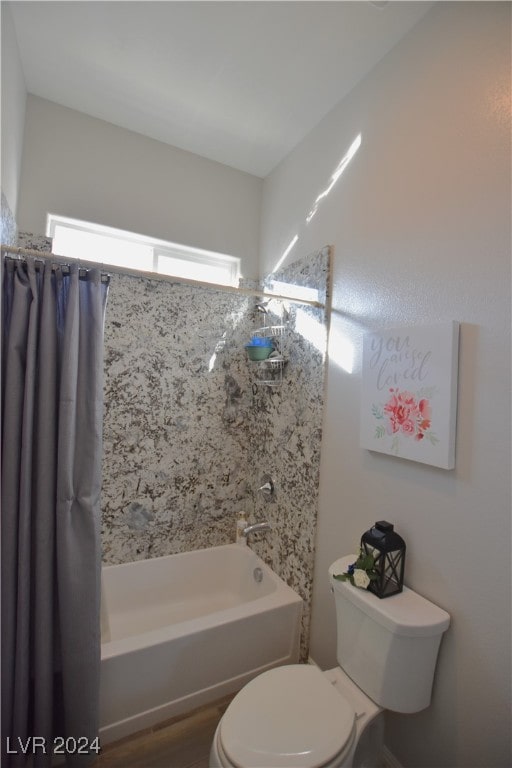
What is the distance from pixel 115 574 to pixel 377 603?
5.08 feet

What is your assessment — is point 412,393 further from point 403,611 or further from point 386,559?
point 403,611

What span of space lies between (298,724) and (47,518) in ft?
3.53

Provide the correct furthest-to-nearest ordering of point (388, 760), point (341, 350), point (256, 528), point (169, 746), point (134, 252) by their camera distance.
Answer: point (134, 252) < point (256, 528) < point (341, 350) < point (169, 746) < point (388, 760)

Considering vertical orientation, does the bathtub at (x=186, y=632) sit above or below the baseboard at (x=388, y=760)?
above

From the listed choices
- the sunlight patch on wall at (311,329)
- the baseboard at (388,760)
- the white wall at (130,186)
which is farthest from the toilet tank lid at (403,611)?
the white wall at (130,186)

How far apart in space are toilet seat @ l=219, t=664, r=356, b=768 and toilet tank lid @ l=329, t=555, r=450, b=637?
→ 0.30 metres

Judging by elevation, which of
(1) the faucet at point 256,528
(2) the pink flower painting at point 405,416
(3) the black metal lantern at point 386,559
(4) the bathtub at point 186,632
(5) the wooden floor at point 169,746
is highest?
(2) the pink flower painting at point 405,416

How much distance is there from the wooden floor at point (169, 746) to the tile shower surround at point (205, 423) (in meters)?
0.58

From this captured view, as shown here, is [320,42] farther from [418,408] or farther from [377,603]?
[377,603]

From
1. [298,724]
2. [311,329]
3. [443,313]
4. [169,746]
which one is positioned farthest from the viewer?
[311,329]

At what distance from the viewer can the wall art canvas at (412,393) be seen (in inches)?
45.5

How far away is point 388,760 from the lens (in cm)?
133

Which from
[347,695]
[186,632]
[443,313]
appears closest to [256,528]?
[186,632]

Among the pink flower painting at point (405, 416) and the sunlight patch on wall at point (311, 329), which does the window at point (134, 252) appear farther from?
the pink flower painting at point (405, 416)
